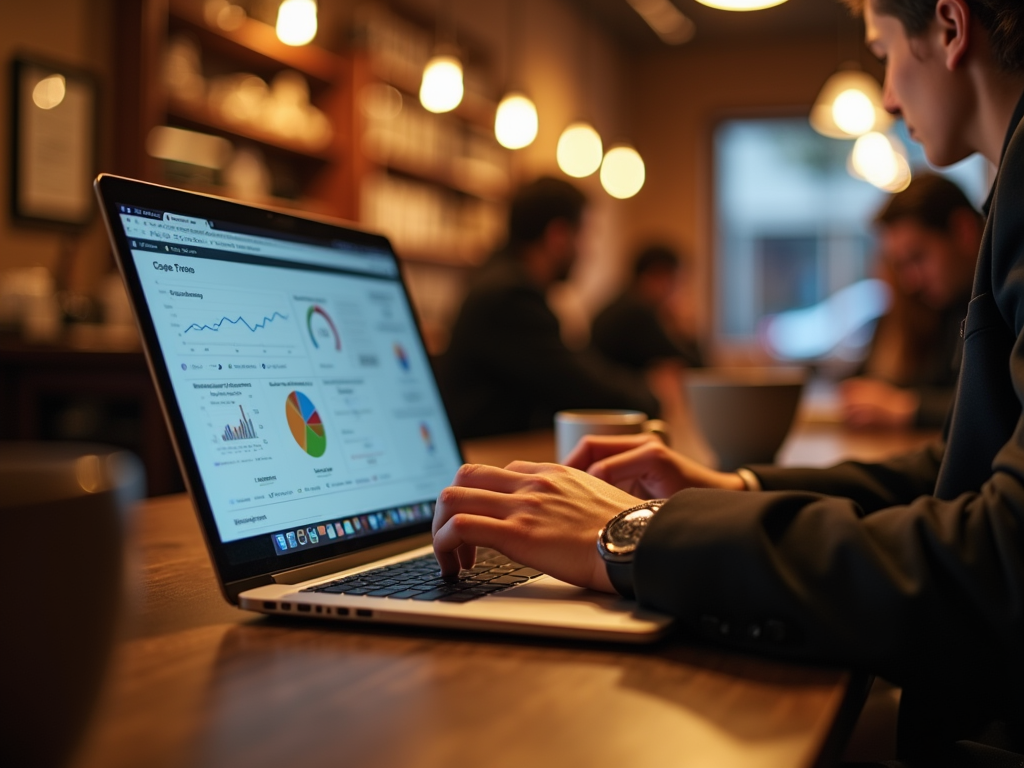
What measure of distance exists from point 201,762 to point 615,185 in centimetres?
509

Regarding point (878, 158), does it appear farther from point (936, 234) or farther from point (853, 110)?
point (936, 234)

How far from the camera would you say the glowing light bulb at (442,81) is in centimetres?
321

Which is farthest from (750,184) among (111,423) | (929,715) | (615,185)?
(929,715)

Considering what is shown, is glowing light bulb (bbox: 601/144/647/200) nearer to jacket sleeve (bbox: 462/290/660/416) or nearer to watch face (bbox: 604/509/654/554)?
jacket sleeve (bbox: 462/290/660/416)

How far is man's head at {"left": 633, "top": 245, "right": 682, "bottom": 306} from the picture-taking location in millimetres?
5223

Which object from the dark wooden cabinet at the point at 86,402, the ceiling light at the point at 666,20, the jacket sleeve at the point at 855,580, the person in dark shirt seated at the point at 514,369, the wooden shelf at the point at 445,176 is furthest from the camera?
the ceiling light at the point at 666,20

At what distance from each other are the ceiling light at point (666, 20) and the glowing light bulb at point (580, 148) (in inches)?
87.2

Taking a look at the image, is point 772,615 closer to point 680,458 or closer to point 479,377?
point 680,458

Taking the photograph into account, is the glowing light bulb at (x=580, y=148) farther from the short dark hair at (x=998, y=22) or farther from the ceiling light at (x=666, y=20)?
the short dark hair at (x=998, y=22)

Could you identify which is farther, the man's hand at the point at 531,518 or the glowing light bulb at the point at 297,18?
the glowing light bulb at the point at 297,18

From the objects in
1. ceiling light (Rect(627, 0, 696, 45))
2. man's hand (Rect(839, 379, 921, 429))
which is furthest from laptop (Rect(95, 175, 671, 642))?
ceiling light (Rect(627, 0, 696, 45))

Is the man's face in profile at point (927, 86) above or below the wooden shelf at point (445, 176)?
below

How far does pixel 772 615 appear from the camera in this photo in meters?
0.54

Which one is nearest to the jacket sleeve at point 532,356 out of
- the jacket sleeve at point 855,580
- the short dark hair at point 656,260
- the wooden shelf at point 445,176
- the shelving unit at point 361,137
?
the shelving unit at point 361,137
